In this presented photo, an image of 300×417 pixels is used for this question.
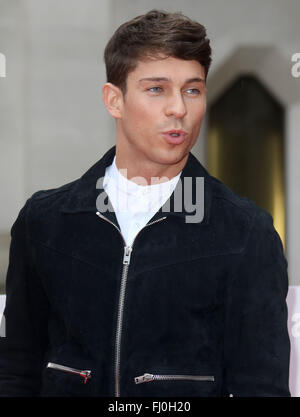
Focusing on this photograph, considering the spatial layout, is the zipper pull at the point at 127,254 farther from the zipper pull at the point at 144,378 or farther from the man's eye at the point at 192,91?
the man's eye at the point at 192,91

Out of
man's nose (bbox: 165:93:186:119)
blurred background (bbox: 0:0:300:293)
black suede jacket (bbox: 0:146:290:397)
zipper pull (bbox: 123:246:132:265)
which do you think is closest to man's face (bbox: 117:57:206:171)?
man's nose (bbox: 165:93:186:119)

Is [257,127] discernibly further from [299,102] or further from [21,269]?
[21,269]

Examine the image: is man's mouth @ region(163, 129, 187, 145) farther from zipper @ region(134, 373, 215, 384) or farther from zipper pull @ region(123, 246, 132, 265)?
zipper @ region(134, 373, 215, 384)

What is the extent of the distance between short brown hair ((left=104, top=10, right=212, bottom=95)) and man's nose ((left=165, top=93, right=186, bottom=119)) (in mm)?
100

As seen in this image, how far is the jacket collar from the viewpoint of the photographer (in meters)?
1.66

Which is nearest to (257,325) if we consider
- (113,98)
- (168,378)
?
(168,378)

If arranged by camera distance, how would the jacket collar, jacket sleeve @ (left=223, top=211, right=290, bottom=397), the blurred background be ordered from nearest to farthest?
jacket sleeve @ (left=223, top=211, right=290, bottom=397), the jacket collar, the blurred background

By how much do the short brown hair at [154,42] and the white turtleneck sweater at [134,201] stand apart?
0.80 ft

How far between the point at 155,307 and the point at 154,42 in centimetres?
63

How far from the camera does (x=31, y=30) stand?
18.5 ft

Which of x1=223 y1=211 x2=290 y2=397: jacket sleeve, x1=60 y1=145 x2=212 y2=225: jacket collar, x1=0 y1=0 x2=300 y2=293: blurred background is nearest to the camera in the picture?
x1=223 y1=211 x2=290 y2=397: jacket sleeve

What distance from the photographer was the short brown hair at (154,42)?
1.56 meters
